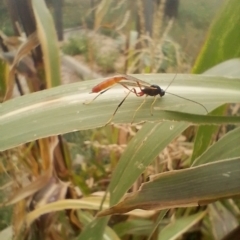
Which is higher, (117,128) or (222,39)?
(222,39)

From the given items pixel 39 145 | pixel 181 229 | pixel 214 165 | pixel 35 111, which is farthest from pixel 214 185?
pixel 39 145

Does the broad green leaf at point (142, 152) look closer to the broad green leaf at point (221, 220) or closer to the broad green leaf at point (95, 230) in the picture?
the broad green leaf at point (95, 230)

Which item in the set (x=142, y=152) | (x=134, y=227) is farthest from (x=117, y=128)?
(x=142, y=152)

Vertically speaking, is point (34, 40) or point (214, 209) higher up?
point (34, 40)

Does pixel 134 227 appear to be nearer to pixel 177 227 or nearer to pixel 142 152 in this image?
pixel 177 227

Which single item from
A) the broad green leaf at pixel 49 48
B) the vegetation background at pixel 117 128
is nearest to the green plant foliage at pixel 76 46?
the vegetation background at pixel 117 128

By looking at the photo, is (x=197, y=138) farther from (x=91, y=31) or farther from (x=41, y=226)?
(x=91, y=31)
